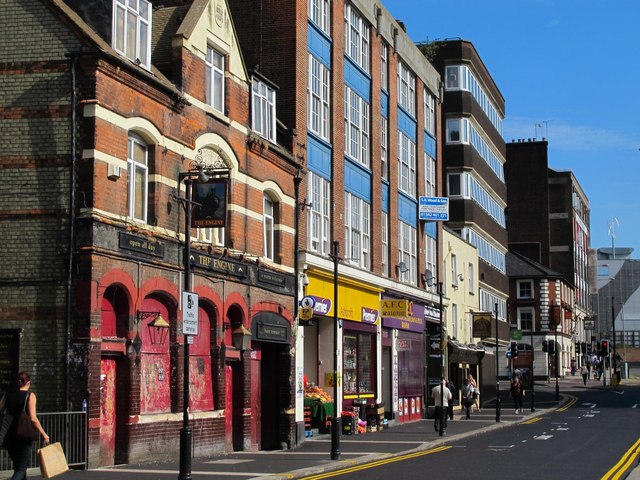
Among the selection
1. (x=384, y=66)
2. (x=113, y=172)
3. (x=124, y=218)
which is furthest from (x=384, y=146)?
(x=113, y=172)

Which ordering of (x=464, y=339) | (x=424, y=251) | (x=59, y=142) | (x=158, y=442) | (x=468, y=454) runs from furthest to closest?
(x=464, y=339) < (x=424, y=251) < (x=468, y=454) < (x=158, y=442) < (x=59, y=142)

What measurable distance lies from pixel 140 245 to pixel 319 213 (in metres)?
13.2

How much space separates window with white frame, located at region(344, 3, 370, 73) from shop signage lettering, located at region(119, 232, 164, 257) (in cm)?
1774

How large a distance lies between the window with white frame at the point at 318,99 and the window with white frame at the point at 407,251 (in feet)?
33.0

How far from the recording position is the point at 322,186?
35812 millimetres

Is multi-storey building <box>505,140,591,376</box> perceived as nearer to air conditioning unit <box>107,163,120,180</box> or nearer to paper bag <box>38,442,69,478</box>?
air conditioning unit <box>107,163,120,180</box>

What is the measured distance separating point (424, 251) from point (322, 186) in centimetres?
1485

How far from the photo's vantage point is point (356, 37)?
134ft

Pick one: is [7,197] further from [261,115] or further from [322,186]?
[322,186]

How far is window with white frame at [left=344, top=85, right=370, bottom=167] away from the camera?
1534 inches

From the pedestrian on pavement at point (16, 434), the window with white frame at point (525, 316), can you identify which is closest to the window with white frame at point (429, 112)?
the pedestrian on pavement at point (16, 434)

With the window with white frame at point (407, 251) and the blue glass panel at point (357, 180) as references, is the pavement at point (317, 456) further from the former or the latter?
the blue glass panel at point (357, 180)

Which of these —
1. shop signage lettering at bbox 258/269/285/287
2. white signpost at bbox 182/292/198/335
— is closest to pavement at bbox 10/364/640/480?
white signpost at bbox 182/292/198/335

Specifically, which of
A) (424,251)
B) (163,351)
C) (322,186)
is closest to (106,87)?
(163,351)
